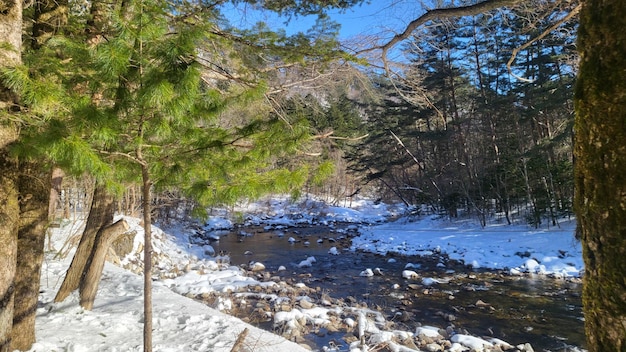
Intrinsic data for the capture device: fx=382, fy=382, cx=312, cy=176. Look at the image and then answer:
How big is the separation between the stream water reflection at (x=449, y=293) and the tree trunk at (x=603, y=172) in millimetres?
6317

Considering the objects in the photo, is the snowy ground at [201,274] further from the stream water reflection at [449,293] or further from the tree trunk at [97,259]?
the stream water reflection at [449,293]

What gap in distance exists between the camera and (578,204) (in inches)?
43.9

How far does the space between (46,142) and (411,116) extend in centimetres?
2218

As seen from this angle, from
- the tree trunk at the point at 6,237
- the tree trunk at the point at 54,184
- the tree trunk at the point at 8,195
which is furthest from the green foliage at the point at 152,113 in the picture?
the tree trunk at the point at 54,184

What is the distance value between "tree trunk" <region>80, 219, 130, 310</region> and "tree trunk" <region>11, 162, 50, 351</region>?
1.31 meters

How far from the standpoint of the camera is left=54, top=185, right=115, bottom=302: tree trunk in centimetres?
546

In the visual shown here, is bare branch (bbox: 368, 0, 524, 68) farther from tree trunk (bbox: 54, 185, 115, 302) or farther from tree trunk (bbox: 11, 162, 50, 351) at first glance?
tree trunk (bbox: 54, 185, 115, 302)

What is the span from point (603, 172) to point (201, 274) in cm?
1161

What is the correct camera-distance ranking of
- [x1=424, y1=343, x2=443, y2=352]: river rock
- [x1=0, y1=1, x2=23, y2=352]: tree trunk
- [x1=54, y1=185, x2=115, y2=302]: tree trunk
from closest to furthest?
[x1=0, y1=1, x2=23, y2=352]: tree trunk → [x1=54, y1=185, x2=115, y2=302]: tree trunk → [x1=424, y1=343, x2=443, y2=352]: river rock

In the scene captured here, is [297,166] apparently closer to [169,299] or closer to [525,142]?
[169,299]

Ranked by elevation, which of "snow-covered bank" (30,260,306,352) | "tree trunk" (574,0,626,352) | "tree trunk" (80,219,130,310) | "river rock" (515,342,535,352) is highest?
"tree trunk" (574,0,626,352)

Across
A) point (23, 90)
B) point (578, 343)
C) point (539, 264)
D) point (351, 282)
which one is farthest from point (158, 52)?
point (539, 264)

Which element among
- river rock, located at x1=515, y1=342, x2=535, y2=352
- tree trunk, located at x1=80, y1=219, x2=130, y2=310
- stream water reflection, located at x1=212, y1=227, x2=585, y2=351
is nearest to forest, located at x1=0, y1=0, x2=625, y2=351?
tree trunk, located at x1=80, y1=219, x2=130, y2=310

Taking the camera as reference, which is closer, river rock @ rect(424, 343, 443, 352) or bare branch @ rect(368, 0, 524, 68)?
bare branch @ rect(368, 0, 524, 68)
